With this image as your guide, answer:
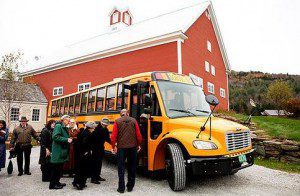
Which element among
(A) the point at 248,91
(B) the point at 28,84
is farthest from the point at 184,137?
(A) the point at 248,91

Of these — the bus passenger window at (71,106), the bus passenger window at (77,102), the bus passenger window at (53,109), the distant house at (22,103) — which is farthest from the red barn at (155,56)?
the bus passenger window at (77,102)

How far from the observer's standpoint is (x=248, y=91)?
63.3 meters

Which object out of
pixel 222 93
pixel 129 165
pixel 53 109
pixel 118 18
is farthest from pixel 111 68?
pixel 129 165

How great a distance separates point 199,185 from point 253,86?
67.6m

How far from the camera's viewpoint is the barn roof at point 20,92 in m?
25.9

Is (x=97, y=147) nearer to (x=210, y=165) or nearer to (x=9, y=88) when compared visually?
(x=210, y=165)

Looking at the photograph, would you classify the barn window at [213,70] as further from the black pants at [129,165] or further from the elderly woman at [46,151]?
the black pants at [129,165]

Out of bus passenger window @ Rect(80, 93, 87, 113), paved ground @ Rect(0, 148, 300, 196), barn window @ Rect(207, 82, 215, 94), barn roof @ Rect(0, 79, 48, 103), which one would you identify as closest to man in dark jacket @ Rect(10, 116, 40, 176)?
paved ground @ Rect(0, 148, 300, 196)

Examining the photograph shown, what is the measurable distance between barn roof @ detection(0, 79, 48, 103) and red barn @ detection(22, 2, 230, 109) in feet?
2.32

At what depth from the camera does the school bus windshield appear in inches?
264

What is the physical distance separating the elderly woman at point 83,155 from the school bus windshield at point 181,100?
6.76 ft

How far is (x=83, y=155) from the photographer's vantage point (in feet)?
21.0

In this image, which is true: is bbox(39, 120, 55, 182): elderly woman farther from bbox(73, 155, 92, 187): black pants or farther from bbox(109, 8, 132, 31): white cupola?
bbox(109, 8, 132, 31): white cupola

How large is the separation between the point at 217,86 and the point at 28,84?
20352 millimetres
